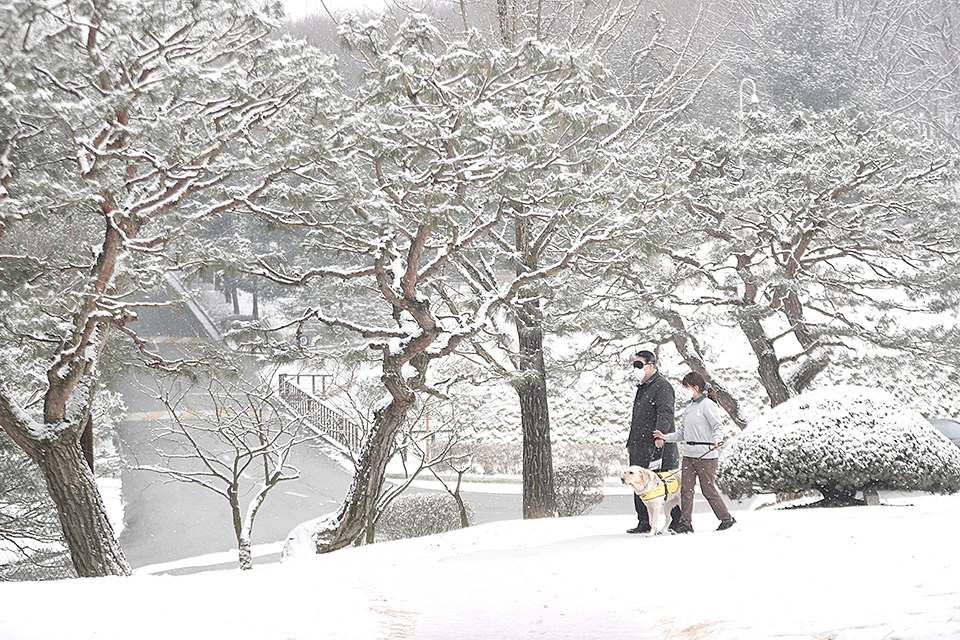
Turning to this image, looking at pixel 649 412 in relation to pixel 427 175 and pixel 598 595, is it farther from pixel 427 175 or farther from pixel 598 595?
pixel 427 175

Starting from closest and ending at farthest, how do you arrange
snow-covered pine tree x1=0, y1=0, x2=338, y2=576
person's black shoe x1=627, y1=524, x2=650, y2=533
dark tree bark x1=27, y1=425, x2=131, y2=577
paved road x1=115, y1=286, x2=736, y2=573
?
snow-covered pine tree x1=0, y1=0, x2=338, y2=576
person's black shoe x1=627, y1=524, x2=650, y2=533
dark tree bark x1=27, y1=425, x2=131, y2=577
paved road x1=115, y1=286, x2=736, y2=573

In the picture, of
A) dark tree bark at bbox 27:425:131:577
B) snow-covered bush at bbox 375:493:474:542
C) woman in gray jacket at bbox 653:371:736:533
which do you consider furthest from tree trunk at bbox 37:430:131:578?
snow-covered bush at bbox 375:493:474:542

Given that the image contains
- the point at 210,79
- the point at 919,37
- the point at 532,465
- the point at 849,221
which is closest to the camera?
the point at 210,79

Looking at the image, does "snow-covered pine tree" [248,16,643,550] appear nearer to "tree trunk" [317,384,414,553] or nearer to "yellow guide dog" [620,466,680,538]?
"tree trunk" [317,384,414,553]

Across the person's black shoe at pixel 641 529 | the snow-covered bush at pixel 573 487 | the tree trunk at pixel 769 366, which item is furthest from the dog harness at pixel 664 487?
the snow-covered bush at pixel 573 487

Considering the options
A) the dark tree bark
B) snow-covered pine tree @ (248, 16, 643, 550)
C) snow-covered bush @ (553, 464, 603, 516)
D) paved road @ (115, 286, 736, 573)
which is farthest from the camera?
paved road @ (115, 286, 736, 573)

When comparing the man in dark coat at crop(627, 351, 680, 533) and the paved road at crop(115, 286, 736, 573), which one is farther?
the paved road at crop(115, 286, 736, 573)

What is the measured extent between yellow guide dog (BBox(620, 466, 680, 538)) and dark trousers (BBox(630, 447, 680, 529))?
0.17 metres

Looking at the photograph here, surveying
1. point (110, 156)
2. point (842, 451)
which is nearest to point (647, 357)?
point (842, 451)

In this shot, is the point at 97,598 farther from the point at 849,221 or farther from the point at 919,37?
the point at 919,37

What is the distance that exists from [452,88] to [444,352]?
320 cm

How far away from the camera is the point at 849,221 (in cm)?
1310

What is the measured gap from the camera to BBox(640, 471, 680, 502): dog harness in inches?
277

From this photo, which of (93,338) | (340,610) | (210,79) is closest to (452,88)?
(210,79)
